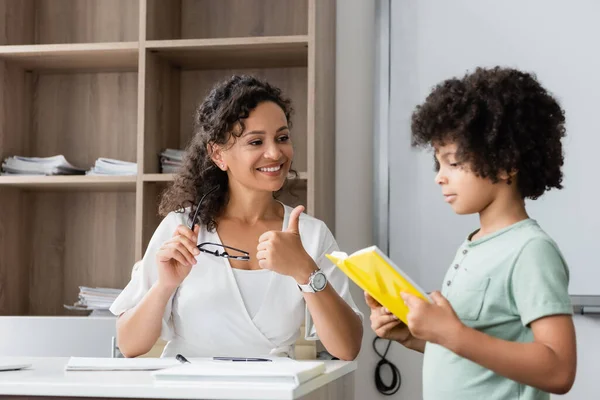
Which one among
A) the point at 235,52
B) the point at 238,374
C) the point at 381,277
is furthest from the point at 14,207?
the point at 381,277

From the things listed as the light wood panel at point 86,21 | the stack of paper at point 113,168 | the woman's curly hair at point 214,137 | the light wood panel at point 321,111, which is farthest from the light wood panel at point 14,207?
the light wood panel at point 321,111

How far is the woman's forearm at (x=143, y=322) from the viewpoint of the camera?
1896 millimetres

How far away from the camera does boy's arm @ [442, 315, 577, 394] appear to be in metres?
1.15

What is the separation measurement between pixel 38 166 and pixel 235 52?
809 millimetres

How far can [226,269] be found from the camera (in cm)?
200

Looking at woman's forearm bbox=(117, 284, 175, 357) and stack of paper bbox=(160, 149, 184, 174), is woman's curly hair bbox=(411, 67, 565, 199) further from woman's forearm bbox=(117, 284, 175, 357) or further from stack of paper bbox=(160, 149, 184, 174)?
stack of paper bbox=(160, 149, 184, 174)

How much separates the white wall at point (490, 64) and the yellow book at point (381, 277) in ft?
4.33

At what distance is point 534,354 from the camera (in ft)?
3.79

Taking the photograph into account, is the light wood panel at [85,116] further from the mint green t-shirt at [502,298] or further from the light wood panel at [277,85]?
the mint green t-shirt at [502,298]

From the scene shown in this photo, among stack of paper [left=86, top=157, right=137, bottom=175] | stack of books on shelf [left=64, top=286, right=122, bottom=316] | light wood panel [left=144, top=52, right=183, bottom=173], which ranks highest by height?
light wood panel [left=144, top=52, right=183, bottom=173]

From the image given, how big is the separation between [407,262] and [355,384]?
450mm

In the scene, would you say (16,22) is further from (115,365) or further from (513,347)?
(513,347)

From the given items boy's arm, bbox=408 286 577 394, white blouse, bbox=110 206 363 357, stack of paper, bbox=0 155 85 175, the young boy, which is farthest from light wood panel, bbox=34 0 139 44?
boy's arm, bbox=408 286 577 394

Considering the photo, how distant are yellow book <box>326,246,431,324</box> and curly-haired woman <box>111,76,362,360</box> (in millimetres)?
488
